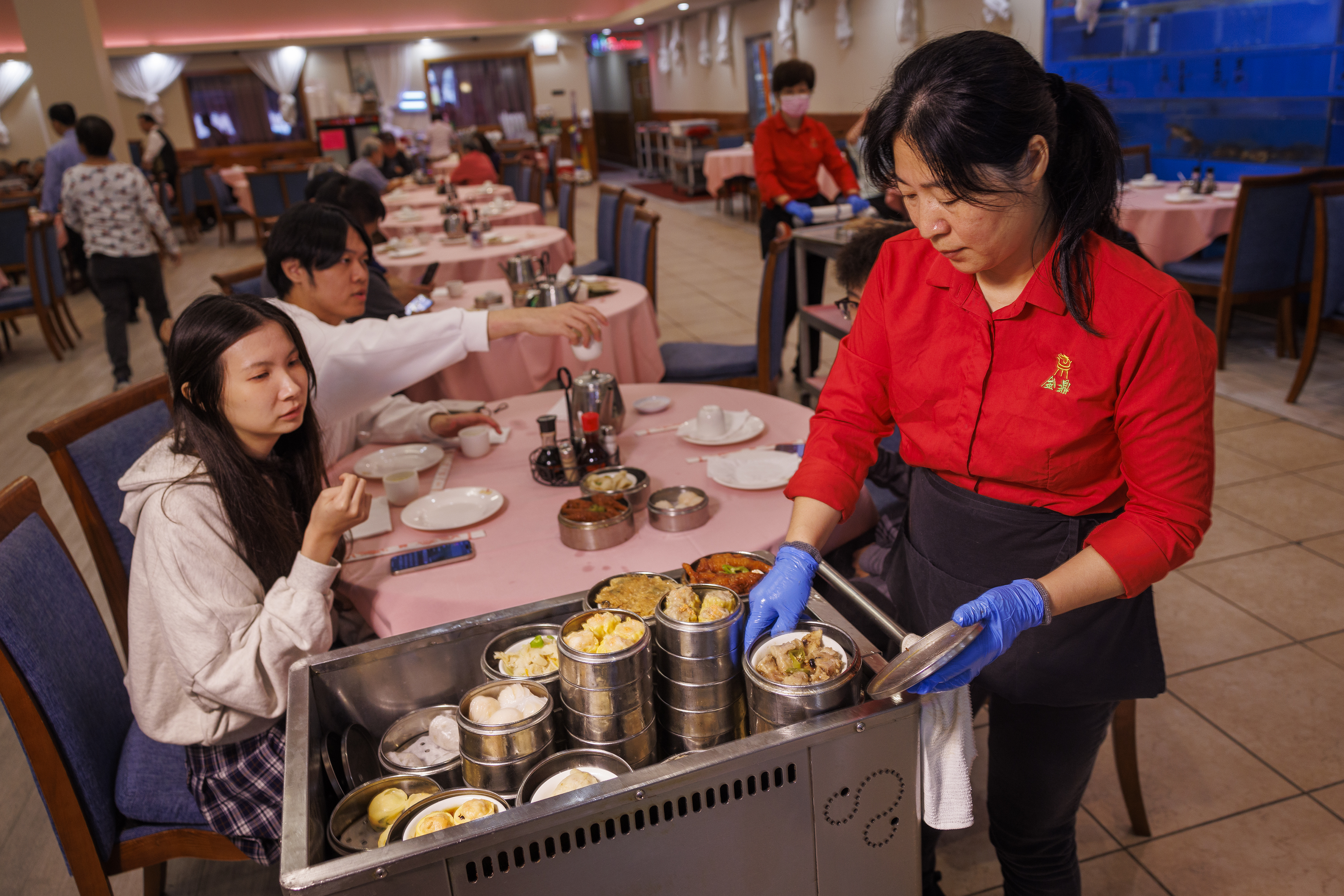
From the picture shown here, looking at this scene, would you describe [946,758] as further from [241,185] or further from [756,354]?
[241,185]

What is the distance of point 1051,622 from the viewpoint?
1181 millimetres

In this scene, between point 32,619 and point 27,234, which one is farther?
point 27,234

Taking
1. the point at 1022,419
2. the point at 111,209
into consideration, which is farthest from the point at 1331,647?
the point at 111,209

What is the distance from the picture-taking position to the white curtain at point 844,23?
32.9ft

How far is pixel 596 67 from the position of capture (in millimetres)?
21344

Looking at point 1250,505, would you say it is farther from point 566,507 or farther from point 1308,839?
point 566,507

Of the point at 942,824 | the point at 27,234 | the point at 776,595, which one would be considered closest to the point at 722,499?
the point at 776,595

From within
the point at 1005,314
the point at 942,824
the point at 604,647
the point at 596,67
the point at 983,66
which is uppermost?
the point at 596,67

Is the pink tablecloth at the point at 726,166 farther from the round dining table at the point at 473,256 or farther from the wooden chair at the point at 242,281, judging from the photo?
the wooden chair at the point at 242,281

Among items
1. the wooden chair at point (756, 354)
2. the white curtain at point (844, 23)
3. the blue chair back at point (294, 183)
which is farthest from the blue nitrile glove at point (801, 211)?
the blue chair back at point (294, 183)

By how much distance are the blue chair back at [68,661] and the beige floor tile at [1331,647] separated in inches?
108

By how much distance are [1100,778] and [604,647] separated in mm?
1539

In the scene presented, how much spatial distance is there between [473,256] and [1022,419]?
14.2 ft

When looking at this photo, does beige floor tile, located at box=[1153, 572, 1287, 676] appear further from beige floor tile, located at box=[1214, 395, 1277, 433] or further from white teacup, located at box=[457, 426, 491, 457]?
white teacup, located at box=[457, 426, 491, 457]
